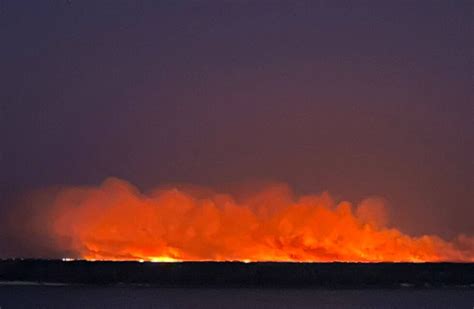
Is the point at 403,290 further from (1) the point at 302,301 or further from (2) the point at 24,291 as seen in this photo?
(2) the point at 24,291

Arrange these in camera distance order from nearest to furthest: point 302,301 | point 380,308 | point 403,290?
point 380,308 → point 302,301 → point 403,290

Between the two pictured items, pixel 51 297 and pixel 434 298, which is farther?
pixel 434 298

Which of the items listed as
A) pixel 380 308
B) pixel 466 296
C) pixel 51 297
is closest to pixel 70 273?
pixel 51 297

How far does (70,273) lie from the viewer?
114 meters

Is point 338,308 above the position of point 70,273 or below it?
below

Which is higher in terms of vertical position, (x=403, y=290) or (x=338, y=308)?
(x=403, y=290)

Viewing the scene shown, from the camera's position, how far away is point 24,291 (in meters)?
101

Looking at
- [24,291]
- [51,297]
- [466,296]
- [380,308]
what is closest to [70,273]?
[24,291]

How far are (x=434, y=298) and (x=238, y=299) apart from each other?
13.2 m

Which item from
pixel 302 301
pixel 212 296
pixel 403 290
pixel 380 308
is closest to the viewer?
pixel 380 308

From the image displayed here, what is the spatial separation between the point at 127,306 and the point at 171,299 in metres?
8.23

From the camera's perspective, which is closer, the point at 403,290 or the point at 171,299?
the point at 171,299

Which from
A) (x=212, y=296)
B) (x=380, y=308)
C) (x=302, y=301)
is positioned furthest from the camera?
(x=212, y=296)

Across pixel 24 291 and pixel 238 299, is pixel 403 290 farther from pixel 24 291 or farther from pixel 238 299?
pixel 24 291
